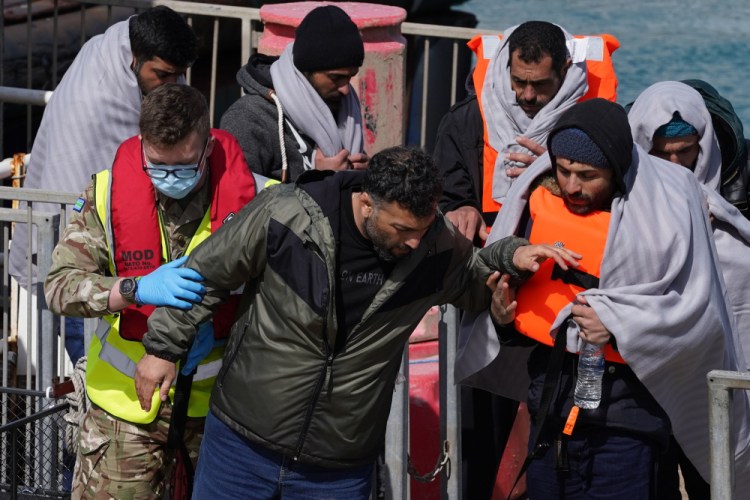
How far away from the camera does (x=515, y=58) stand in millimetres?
4637

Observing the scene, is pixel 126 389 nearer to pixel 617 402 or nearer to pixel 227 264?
pixel 227 264

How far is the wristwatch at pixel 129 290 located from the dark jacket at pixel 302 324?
97 millimetres

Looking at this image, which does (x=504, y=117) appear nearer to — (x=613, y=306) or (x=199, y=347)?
(x=613, y=306)

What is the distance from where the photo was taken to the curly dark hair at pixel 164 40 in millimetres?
4461

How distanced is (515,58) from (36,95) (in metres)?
2.48

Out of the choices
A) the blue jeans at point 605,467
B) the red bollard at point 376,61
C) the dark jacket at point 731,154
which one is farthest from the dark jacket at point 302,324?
the red bollard at point 376,61

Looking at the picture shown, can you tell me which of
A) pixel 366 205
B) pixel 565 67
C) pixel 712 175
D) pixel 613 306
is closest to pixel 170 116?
pixel 366 205

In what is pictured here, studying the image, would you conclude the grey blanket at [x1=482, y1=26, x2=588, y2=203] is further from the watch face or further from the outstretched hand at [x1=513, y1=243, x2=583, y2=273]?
the watch face

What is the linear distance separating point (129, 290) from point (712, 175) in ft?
6.62

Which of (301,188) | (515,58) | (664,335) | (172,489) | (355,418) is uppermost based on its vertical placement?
(515,58)

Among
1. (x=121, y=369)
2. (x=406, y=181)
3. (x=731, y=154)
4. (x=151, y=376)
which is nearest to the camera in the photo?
(x=406, y=181)

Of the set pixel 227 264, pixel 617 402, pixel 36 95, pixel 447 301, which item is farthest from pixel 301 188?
pixel 36 95

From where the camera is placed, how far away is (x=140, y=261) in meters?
3.76

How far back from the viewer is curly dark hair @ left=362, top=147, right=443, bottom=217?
132 inches
